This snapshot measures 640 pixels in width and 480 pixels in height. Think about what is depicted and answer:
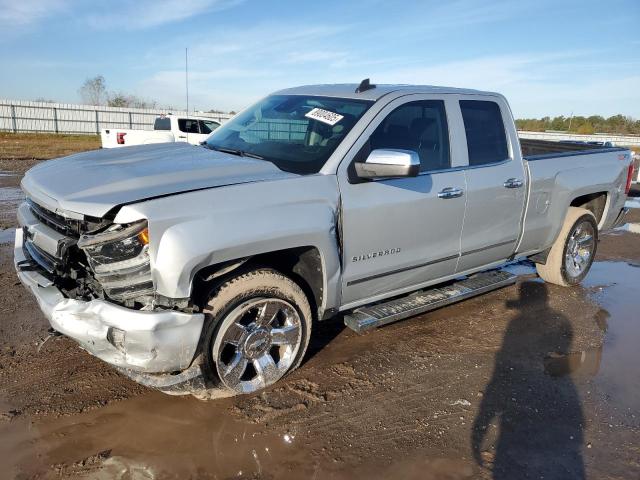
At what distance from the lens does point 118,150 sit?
4027 millimetres

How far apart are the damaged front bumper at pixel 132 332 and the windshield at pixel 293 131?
4.12ft

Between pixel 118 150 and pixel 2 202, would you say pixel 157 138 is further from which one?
pixel 118 150

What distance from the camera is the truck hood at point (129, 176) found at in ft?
9.23

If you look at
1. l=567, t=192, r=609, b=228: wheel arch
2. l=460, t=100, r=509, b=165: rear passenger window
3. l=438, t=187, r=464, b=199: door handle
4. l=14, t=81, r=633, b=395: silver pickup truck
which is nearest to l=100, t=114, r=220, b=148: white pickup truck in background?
l=14, t=81, r=633, b=395: silver pickup truck

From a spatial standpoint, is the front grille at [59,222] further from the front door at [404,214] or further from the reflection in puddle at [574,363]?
the reflection in puddle at [574,363]

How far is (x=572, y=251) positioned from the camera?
584 centimetres

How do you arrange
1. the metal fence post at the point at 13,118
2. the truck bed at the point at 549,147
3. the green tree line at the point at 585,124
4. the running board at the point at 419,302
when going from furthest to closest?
the green tree line at the point at 585,124 → the metal fence post at the point at 13,118 → the truck bed at the point at 549,147 → the running board at the point at 419,302

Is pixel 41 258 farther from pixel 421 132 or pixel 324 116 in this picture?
pixel 421 132

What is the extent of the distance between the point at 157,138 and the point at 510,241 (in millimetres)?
12330

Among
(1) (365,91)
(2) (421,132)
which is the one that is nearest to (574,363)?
(2) (421,132)

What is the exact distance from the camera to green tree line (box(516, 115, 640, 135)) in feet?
192

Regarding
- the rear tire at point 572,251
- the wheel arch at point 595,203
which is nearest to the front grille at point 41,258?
the rear tire at point 572,251

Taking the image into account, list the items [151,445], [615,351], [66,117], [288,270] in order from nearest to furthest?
1. [151,445]
2. [288,270]
3. [615,351]
4. [66,117]

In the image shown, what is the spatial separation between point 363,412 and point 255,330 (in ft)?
2.82
